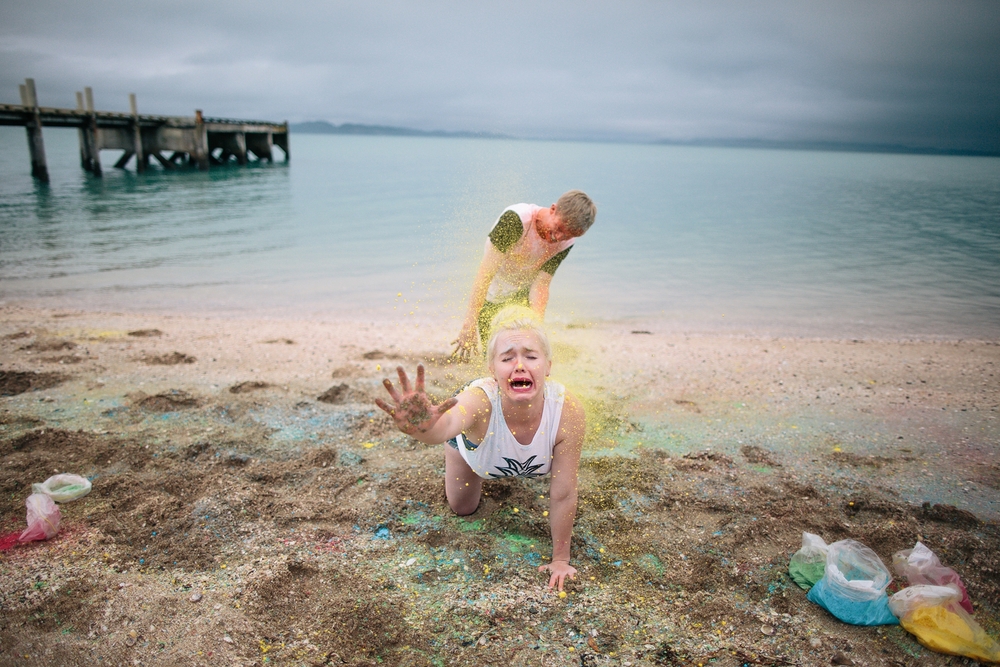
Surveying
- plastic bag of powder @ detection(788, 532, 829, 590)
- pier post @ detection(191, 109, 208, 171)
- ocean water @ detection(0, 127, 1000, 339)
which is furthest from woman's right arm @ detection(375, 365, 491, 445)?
pier post @ detection(191, 109, 208, 171)

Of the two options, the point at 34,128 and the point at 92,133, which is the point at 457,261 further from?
the point at 92,133

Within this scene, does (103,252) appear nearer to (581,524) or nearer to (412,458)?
(412,458)

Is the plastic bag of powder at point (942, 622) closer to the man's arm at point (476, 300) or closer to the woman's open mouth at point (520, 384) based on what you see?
the woman's open mouth at point (520, 384)

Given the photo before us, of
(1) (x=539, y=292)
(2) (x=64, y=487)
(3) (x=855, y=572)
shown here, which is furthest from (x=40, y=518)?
(3) (x=855, y=572)

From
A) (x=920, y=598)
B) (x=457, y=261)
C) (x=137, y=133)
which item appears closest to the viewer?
(x=920, y=598)

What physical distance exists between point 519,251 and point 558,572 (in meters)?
2.22

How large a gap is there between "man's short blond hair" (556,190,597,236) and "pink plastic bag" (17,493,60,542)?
337 centimetres

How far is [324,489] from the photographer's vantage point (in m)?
3.70

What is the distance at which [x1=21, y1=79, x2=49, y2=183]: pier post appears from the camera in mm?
25094

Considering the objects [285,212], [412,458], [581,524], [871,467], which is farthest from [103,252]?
[871,467]

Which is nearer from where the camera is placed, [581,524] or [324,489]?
[581,524]

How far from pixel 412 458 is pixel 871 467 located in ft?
10.7

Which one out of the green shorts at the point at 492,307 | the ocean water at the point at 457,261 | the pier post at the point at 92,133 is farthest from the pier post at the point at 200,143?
the green shorts at the point at 492,307

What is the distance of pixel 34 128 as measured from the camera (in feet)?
83.7
